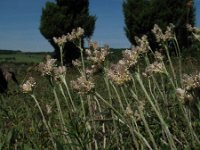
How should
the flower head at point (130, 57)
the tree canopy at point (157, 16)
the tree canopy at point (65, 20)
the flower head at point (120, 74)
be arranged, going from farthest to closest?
the tree canopy at point (65, 20) → the tree canopy at point (157, 16) → the flower head at point (130, 57) → the flower head at point (120, 74)

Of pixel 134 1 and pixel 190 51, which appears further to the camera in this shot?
pixel 134 1

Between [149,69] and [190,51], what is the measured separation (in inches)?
1003

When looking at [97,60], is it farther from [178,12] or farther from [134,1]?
[134,1]

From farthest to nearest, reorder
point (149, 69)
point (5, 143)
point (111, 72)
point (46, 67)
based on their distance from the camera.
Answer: point (5, 143)
point (46, 67)
point (149, 69)
point (111, 72)

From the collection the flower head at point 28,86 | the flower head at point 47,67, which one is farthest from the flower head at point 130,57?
the flower head at point 28,86

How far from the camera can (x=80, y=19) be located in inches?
1521

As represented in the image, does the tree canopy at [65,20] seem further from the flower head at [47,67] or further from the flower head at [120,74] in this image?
the flower head at [120,74]

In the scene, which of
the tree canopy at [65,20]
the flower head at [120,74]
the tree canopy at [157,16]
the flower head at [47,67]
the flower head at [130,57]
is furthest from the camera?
the tree canopy at [65,20]

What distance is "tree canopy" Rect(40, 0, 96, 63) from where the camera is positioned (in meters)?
37.9

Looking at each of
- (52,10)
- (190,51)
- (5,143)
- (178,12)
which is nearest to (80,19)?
(52,10)

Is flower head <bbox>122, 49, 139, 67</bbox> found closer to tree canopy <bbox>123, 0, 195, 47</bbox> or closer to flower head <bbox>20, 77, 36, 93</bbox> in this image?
flower head <bbox>20, 77, 36, 93</bbox>

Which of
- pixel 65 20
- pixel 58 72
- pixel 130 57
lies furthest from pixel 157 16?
pixel 130 57

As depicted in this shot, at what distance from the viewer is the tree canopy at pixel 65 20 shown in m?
37.9

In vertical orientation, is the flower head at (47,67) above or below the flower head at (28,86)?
above
